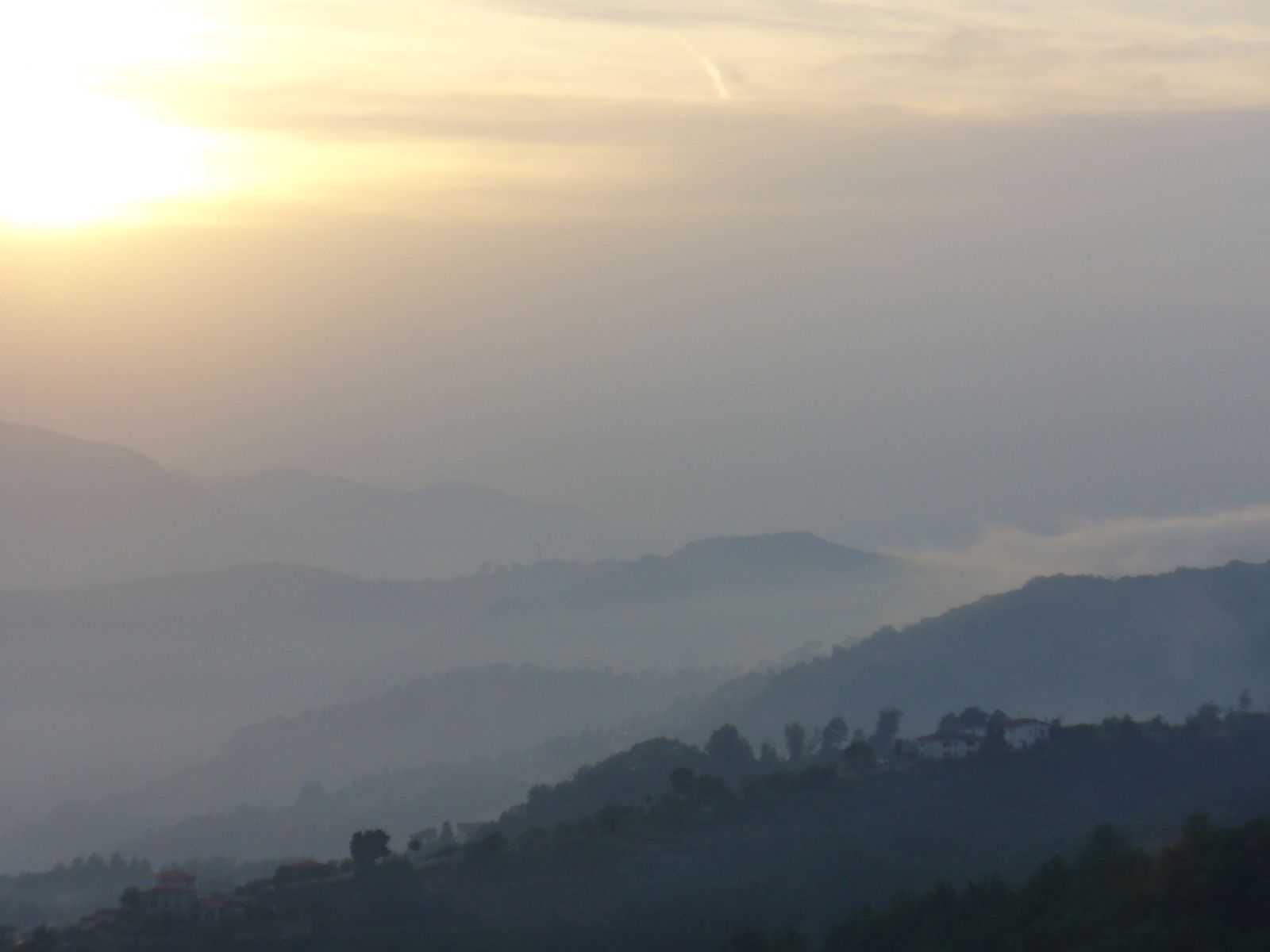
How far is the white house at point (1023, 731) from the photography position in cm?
7893

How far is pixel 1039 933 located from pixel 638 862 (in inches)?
1034

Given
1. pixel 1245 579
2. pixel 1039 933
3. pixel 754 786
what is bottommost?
pixel 1039 933

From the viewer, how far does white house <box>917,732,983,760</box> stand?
78062mm

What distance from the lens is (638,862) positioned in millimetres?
62469

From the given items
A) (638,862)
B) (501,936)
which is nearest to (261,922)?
(501,936)

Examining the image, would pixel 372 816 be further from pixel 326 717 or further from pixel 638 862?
pixel 638 862

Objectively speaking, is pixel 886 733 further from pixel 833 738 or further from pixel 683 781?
pixel 683 781

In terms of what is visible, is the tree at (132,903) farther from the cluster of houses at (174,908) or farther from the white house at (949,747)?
the white house at (949,747)

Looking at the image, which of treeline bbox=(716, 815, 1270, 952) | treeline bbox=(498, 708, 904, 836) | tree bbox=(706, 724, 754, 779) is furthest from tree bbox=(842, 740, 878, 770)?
treeline bbox=(716, 815, 1270, 952)

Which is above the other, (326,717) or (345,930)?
(326,717)

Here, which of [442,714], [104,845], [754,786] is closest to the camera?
[754,786]

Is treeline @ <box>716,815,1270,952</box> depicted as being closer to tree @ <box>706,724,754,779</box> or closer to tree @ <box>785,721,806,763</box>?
tree @ <box>706,724,754,779</box>

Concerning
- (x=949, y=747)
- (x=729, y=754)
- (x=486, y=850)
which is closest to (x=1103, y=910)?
(x=486, y=850)

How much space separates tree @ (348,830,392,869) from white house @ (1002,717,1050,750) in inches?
1196
